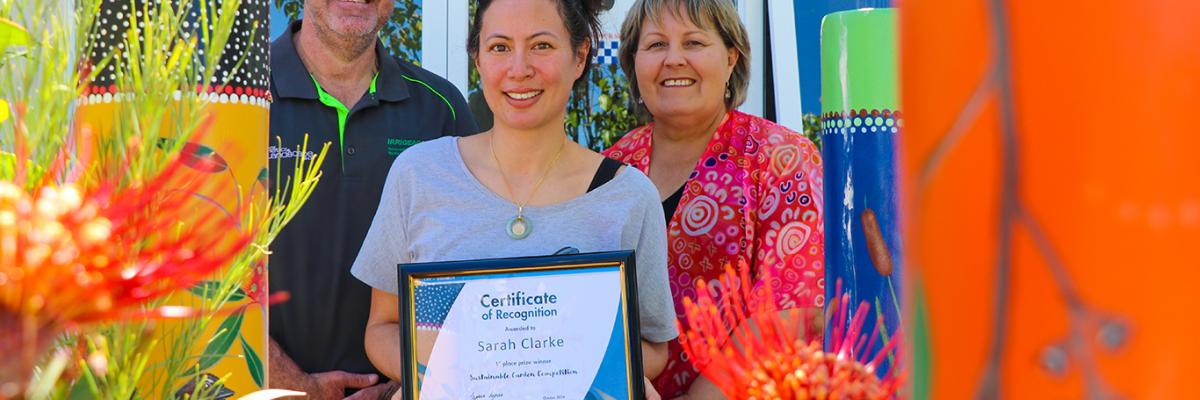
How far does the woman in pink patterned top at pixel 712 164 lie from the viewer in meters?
2.63

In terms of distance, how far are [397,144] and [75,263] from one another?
7.88 feet

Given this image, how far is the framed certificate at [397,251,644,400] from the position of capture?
6.59 ft

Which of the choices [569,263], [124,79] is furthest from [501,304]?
[124,79]

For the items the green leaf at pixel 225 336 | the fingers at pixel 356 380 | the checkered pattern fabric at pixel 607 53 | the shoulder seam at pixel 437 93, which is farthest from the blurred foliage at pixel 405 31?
the green leaf at pixel 225 336

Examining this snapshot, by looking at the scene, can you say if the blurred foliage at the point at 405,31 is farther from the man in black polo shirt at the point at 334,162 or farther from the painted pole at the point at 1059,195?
the painted pole at the point at 1059,195

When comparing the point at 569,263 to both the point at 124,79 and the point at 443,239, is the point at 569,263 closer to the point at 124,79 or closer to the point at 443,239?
the point at 443,239

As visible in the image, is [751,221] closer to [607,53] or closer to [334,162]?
[334,162]

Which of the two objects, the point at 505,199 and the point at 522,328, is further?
the point at 505,199

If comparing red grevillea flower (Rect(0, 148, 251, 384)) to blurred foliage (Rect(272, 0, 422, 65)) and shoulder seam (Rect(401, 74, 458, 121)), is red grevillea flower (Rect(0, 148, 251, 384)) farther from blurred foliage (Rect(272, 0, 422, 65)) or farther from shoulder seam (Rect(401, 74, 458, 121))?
blurred foliage (Rect(272, 0, 422, 65))

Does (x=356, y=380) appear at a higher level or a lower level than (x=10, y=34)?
lower

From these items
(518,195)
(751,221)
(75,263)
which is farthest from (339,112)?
(75,263)

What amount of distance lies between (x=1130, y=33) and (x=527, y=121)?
1934 millimetres

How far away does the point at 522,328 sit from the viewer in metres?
2.01

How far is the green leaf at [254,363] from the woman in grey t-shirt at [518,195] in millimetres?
799
